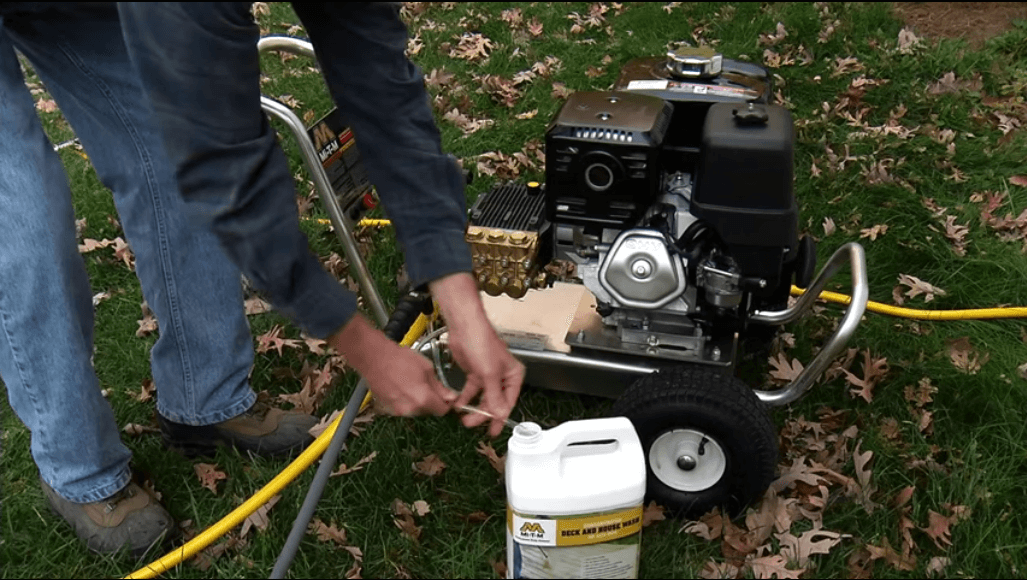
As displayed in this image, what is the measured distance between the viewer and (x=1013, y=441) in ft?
8.87

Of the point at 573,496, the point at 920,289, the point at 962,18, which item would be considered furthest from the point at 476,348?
the point at 962,18

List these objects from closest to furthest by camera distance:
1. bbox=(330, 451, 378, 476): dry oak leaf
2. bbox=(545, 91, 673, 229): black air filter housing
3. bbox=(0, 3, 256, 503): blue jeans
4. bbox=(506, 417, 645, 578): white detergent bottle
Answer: bbox=(506, 417, 645, 578): white detergent bottle → bbox=(0, 3, 256, 503): blue jeans → bbox=(545, 91, 673, 229): black air filter housing → bbox=(330, 451, 378, 476): dry oak leaf

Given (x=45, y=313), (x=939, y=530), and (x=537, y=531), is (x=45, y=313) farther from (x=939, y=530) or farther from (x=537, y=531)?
(x=939, y=530)

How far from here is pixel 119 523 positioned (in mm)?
2523

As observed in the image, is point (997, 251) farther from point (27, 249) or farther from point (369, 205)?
point (27, 249)

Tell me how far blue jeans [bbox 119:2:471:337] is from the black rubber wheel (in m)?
0.87

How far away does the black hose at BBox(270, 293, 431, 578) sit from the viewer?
2123 mm

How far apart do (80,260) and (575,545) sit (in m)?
1.49

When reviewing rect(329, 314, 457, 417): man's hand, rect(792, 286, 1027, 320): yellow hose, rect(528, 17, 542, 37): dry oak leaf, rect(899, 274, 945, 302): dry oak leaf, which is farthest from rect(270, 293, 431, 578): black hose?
rect(528, 17, 542, 37): dry oak leaf

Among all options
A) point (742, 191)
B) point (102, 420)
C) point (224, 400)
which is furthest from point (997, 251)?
point (102, 420)

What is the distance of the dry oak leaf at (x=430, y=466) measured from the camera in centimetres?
276

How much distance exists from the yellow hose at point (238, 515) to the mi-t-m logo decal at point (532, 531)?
66cm

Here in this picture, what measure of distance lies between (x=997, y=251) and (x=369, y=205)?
254 cm

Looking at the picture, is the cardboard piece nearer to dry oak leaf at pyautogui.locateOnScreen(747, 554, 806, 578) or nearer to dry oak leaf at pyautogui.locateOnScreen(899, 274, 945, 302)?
dry oak leaf at pyautogui.locateOnScreen(747, 554, 806, 578)
